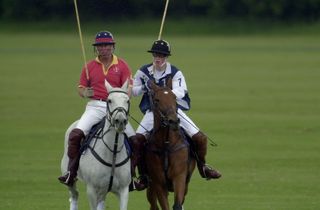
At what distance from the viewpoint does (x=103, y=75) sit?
1488 cm

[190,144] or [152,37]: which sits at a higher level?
[190,144]

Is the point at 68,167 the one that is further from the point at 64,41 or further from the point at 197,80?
the point at 64,41

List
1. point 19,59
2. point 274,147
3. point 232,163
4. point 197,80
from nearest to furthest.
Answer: point 232,163
point 274,147
point 197,80
point 19,59

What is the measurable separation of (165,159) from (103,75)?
4.67ft

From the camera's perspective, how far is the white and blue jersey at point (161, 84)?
1496 cm

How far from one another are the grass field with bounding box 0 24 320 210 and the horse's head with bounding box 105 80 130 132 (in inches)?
172

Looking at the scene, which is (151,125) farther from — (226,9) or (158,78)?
(226,9)

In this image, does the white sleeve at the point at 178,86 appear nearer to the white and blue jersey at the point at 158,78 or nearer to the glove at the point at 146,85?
the white and blue jersey at the point at 158,78

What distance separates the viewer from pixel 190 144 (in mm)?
15367

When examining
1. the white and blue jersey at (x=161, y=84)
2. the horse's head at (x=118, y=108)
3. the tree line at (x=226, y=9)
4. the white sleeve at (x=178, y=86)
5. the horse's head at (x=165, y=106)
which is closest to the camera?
the horse's head at (x=118, y=108)

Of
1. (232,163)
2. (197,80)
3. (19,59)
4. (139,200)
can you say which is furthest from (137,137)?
(19,59)

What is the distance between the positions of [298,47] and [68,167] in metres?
56.3

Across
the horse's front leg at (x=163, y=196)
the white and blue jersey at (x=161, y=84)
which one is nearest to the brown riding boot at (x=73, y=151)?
the white and blue jersey at (x=161, y=84)

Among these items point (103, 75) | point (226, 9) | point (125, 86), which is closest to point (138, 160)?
point (103, 75)
